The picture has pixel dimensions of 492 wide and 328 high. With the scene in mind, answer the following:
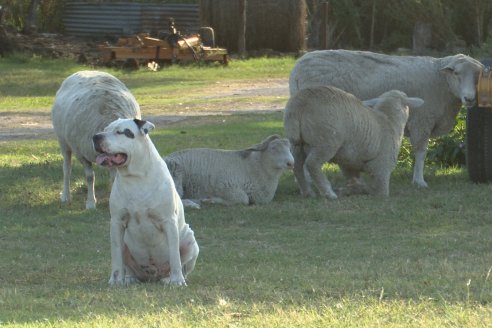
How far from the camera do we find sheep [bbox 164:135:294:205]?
1280 cm

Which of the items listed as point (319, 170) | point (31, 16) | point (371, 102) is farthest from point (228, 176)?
point (31, 16)

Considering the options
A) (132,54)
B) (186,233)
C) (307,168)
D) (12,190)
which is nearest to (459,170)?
(307,168)

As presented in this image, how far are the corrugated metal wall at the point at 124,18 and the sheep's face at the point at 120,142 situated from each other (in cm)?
2579

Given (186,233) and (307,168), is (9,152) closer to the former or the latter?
(307,168)

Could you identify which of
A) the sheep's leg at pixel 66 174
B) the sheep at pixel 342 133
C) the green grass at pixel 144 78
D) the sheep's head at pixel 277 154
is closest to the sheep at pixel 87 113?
the sheep's leg at pixel 66 174

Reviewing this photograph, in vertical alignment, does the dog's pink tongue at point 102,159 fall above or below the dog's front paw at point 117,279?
above

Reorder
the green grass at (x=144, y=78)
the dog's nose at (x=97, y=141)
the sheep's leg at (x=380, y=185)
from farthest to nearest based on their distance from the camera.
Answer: the green grass at (x=144, y=78) → the sheep's leg at (x=380, y=185) → the dog's nose at (x=97, y=141)

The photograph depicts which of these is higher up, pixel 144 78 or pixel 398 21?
pixel 144 78

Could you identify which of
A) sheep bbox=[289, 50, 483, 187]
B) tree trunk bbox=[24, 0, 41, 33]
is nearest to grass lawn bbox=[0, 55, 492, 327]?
sheep bbox=[289, 50, 483, 187]

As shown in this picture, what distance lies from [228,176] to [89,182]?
58.7 inches

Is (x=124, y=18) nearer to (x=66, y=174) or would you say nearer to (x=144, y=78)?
(x=144, y=78)

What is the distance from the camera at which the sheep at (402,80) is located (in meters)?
14.1

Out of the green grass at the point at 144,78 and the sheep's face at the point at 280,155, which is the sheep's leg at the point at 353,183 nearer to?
the sheep's face at the point at 280,155

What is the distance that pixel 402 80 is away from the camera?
1427cm
